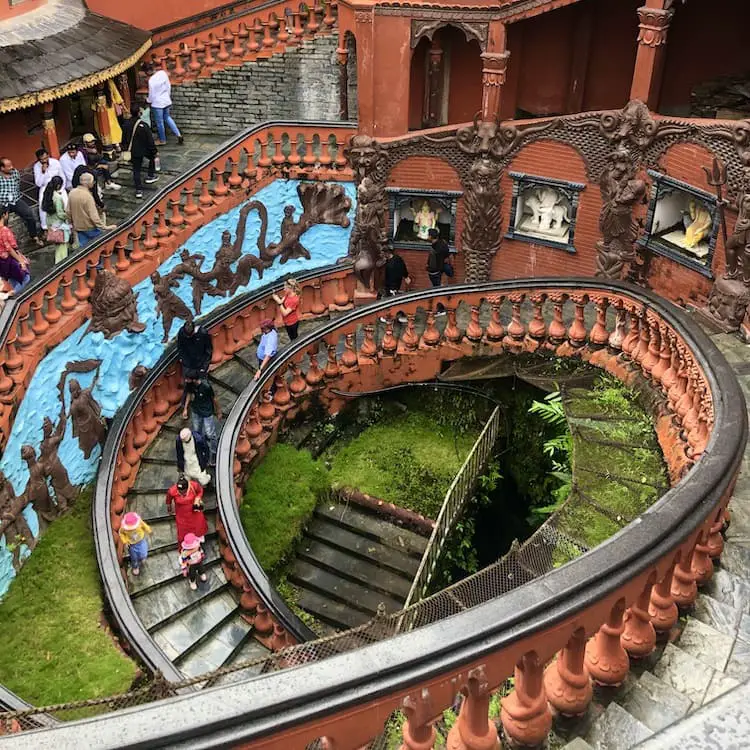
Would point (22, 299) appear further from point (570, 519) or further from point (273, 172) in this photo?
point (570, 519)

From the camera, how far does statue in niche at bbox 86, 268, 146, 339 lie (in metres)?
14.3

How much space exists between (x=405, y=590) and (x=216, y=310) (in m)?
6.38

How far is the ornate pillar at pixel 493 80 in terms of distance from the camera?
55.4 ft

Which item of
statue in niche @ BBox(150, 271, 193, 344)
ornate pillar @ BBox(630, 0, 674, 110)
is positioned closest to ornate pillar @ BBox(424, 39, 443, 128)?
ornate pillar @ BBox(630, 0, 674, 110)

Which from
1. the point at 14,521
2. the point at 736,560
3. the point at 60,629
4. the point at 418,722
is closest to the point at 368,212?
the point at 14,521

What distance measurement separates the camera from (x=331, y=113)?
20219 mm

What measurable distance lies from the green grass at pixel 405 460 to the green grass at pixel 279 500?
629mm

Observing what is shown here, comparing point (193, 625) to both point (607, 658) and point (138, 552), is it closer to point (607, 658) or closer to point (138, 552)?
point (138, 552)

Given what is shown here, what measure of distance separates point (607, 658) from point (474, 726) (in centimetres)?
104

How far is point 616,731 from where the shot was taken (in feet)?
15.8

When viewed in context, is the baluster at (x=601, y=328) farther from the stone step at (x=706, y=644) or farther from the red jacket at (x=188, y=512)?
the stone step at (x=706, y=644)

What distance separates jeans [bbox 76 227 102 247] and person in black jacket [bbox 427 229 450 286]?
20.0 feet

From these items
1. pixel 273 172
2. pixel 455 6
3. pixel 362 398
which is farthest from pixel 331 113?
pixel 362 398

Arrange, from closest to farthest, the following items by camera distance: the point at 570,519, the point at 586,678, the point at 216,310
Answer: the point at 586,678, the point at 570,519, the point at 216,310
